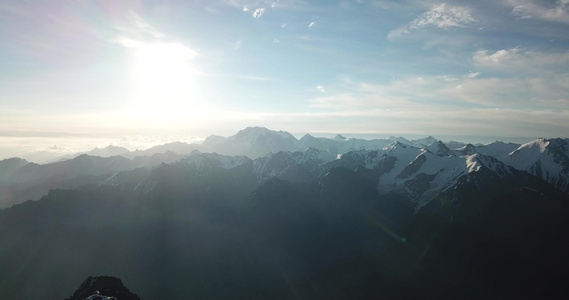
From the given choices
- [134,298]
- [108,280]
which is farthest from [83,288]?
[134,298]

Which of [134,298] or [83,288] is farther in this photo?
[83,288]

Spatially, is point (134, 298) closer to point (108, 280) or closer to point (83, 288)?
point (108, 280)
